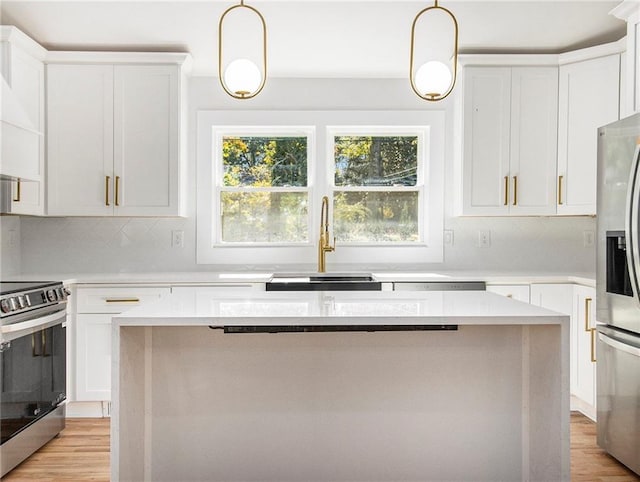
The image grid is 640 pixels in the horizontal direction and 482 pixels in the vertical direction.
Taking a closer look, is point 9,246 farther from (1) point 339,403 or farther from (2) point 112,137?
(1) point 339,403

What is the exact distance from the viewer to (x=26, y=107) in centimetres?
331

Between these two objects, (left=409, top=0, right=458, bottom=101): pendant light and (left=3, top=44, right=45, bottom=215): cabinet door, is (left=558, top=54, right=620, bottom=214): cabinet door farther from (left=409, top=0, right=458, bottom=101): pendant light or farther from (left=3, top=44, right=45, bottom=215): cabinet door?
(left=3, top=44, right=45, bottom=215): cabinet door

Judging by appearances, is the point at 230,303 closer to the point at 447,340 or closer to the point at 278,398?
the point at 278,398

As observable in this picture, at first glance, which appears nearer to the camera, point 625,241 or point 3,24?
point 625,241

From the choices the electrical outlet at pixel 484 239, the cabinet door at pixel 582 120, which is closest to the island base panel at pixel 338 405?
the cabinet door at pixel 582 120

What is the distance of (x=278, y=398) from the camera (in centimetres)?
198

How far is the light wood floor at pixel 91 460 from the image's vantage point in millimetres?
2504

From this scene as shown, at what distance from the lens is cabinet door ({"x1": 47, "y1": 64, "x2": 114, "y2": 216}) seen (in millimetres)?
3496

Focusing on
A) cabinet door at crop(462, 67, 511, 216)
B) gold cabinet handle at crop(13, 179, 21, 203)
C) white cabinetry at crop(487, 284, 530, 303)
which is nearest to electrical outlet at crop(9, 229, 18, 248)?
gold cabinet handle at crop(13, 179, 21, 203)

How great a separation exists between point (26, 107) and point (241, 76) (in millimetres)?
1941

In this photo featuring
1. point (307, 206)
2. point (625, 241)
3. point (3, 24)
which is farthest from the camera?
point (307, 206)

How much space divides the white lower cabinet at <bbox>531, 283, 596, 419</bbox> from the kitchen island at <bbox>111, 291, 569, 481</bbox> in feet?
4.83

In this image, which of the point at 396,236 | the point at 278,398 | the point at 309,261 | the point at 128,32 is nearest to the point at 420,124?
Result: the point at 396,236

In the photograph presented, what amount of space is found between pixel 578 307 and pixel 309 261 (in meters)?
1.85
